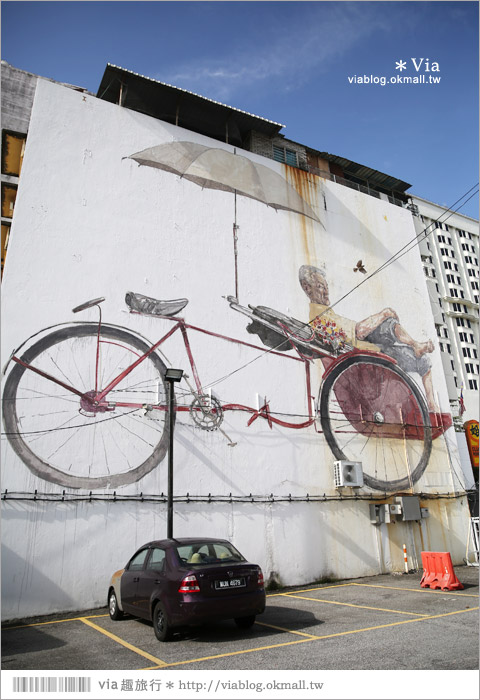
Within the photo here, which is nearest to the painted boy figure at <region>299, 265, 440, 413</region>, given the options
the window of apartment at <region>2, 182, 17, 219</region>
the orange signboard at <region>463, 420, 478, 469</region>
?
the orange signboard at <region>463, 420, 478, 469</region>

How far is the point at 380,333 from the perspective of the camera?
1978 cm

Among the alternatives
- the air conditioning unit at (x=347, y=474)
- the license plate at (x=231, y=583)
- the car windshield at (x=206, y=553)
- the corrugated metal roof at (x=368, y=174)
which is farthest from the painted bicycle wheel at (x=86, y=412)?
the corrugated metal roof at (x=368, y=174)

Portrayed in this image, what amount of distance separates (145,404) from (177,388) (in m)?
1.14

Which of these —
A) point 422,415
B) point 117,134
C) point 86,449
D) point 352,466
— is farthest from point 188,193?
point 422,415

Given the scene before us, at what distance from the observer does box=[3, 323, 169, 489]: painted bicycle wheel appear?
12.1m

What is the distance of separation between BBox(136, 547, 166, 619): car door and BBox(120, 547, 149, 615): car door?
0.15m

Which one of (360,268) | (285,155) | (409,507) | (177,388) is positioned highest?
(285,155)

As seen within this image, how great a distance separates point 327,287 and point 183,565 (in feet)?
44.4

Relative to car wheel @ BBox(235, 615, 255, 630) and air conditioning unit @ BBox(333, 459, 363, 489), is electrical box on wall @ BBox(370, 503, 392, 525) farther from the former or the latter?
car wheel @ BBox(235, 615, 255, 630)

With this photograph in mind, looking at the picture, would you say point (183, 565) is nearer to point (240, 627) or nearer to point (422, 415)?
point (240, 627)

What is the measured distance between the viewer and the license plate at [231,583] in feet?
23.1

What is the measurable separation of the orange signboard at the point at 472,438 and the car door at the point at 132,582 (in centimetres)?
1741

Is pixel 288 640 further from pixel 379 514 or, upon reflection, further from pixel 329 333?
pixel 329 333

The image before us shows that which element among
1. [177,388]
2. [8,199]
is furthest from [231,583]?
[8,199]
